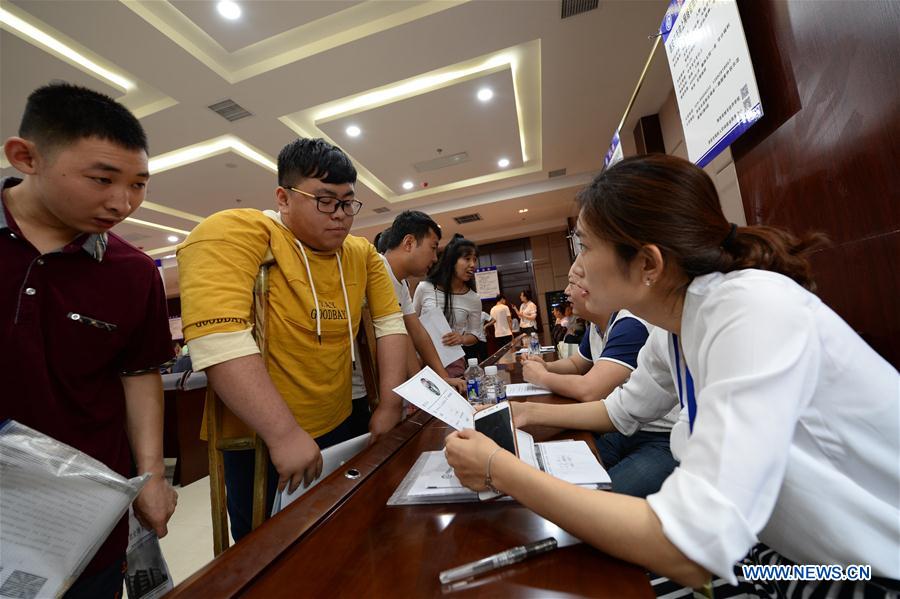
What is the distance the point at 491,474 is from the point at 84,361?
2.96 feet

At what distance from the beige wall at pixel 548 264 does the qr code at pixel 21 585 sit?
1030 centimetres

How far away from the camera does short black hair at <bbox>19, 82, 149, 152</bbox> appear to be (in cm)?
79

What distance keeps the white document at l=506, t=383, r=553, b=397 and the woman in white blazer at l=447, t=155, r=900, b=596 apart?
2.56 ft

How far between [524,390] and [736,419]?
112cm

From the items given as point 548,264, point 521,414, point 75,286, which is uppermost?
point 548,264

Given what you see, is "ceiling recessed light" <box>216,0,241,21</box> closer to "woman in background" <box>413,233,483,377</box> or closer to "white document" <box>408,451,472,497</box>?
"woman in background" <box>413,233,483,377</box>

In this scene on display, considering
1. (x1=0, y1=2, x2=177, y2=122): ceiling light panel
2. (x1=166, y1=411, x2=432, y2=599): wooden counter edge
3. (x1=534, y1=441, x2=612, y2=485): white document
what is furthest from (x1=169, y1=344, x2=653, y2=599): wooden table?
(x1=0, y1=2, x2=177, y2=122): ceiling light panel

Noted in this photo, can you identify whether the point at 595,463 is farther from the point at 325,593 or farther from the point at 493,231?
the point at 493,231

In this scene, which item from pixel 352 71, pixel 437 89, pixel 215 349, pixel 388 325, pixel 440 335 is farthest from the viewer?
pixel 437 89

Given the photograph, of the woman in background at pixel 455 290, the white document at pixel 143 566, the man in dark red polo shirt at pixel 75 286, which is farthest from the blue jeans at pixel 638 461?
the woman in background at pixel 455 290

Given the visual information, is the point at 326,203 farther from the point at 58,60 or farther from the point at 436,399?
the point at 58,60

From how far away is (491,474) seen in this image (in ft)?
2.00

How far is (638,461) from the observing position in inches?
44.3

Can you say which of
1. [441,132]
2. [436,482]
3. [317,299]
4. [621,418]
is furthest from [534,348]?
[441,132]
